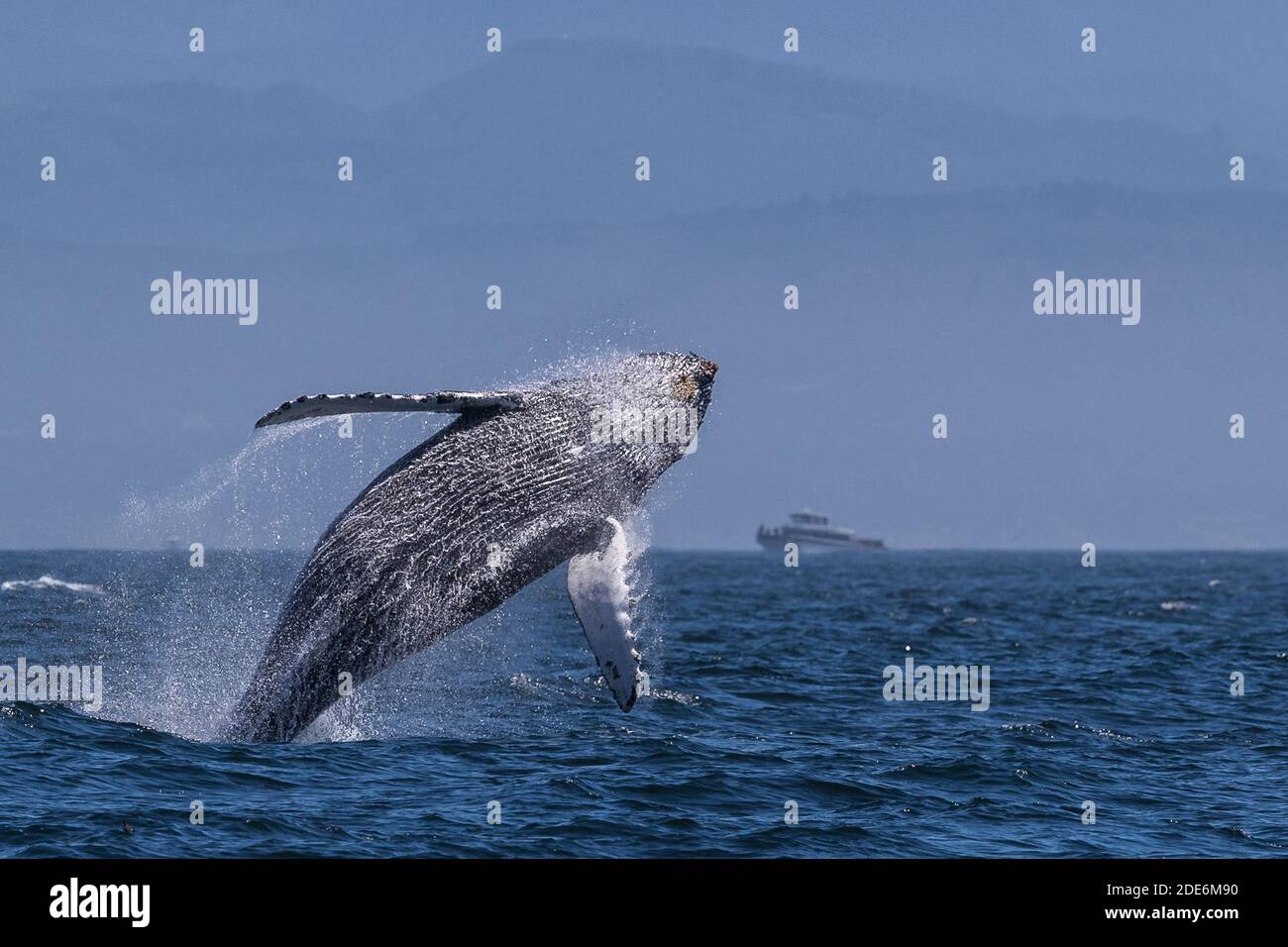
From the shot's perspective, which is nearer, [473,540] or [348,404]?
[348,404]

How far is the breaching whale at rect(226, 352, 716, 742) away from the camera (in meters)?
15.2

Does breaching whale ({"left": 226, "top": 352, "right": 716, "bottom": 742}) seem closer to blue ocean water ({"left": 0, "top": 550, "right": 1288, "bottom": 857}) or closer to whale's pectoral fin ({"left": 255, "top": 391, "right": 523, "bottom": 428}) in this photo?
whale's pectoral fin ({"left": 255, "top": 391, "right": 523, "bottom": 428})

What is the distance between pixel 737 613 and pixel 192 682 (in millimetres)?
32222

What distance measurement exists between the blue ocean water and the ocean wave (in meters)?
21.0

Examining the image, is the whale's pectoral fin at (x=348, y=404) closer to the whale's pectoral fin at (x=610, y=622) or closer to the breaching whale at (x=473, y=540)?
the breaching whale at (x=473, y=540)

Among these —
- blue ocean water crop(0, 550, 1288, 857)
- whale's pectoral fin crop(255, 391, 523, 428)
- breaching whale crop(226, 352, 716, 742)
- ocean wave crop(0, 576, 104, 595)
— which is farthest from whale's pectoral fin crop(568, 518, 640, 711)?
ocean wave crop(0, 576, 104, 595)

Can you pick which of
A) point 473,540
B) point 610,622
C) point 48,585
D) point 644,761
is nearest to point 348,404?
point 473,540

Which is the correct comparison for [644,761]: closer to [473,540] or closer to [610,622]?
[610,622]

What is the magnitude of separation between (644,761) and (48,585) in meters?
42.3

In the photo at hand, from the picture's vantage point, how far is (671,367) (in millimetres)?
16516

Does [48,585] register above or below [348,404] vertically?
below

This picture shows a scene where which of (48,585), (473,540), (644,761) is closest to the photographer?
(473,540)

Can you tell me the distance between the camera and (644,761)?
60.7 ft
